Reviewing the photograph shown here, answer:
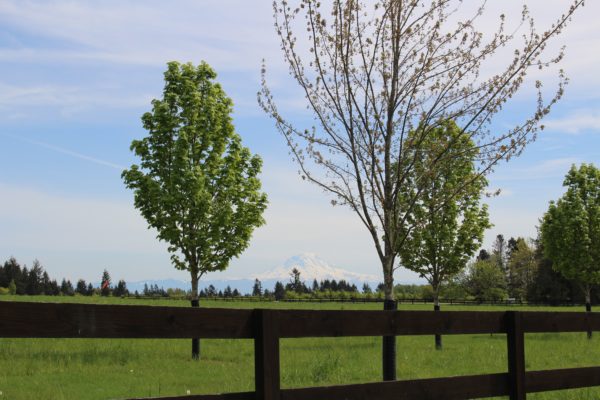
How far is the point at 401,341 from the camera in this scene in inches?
1128

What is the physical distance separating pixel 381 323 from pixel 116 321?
7.65 feet

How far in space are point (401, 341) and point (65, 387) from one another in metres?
18.5

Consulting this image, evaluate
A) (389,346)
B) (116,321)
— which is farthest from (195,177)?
(116,321)

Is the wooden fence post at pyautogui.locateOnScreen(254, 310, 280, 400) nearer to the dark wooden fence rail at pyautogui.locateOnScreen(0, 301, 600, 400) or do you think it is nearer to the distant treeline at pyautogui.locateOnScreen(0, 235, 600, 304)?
the dark wooden fence rail at pyautogui.locateOnScreen(0, 301, 600, 400)

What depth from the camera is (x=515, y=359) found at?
6.35 metres

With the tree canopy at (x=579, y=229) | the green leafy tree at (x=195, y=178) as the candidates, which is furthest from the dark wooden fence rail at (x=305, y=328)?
the tree canopy at (x=579, y=229)

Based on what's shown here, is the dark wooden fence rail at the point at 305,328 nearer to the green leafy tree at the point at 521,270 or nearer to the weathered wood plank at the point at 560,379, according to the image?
the weathered wood plank at the point at 560,379

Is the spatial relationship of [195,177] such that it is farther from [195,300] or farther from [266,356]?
[266,356]

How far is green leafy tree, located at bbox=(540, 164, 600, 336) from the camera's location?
29.6 meters

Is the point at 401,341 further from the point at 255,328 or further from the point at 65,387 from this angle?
the point at 255,328

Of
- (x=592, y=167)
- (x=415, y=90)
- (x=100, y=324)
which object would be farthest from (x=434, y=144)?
(x=592, y=167)

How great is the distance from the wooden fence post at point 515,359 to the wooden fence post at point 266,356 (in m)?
2.95

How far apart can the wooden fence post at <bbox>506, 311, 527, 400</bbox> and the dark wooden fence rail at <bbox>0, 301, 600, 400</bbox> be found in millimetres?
10

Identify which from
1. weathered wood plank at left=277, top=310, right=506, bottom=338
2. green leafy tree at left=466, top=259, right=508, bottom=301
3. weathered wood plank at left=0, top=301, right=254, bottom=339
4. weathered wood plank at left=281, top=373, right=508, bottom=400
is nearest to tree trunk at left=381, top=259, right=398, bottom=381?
weathered wood plank at left=281, top=373, right=508, bottom=400
